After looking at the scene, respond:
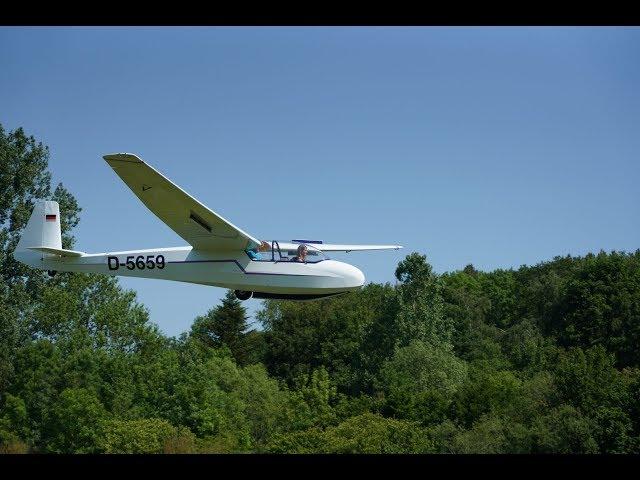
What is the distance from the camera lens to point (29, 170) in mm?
59250

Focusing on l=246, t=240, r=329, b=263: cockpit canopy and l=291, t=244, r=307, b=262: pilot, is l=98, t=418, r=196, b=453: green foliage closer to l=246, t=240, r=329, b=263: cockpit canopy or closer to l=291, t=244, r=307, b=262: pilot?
l=246, t=240, r=329, b=263: cockpit canopy

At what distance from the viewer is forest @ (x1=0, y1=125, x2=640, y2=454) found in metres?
53.9

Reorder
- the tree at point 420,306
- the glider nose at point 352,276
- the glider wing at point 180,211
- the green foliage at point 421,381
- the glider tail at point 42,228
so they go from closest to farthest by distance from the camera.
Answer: the glider wing at point 180,211, the glider nose at point 352,276, the glider tail at point 42,228, the green foliage at point 421,381, the tree at point 420,306

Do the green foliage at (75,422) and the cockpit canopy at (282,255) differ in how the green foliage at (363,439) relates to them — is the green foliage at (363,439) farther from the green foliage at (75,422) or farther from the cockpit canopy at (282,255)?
the cockpit canopy at (282,255)

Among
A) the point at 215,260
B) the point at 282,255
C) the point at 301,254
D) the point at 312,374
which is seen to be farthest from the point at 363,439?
the point at 301,254

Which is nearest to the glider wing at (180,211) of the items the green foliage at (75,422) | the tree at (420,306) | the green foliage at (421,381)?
the green foliage at (75,422)

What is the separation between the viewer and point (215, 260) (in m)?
22.3

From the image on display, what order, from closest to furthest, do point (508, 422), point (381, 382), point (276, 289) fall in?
point (276, 289)
point (508, 422)
point (381, 382)

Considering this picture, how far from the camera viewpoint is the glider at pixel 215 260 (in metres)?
20.9

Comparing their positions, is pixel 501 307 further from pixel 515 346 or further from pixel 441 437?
pixel 441 437

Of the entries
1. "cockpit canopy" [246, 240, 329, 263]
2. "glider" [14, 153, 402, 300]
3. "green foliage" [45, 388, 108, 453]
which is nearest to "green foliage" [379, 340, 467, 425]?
"green foliage" [45, 388, 108, 453]

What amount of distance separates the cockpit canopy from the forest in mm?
30936
